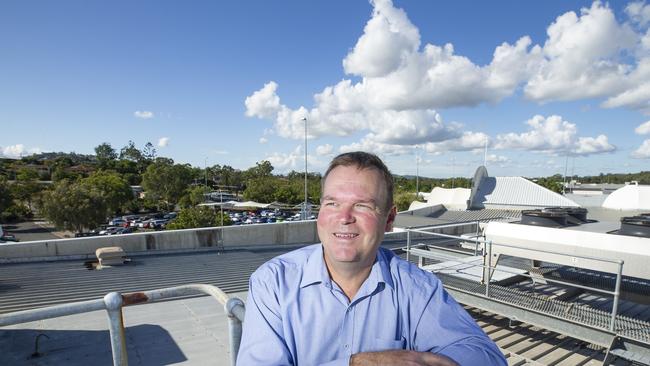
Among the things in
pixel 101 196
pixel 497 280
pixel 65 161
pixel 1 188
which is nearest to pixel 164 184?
pixel 1 188

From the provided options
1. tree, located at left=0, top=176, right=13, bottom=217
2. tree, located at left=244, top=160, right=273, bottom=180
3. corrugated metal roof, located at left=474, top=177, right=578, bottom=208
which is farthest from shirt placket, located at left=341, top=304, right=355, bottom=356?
tree, located at left=244, top=160, right=273, bottom=180

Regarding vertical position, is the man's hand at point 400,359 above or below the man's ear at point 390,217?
below

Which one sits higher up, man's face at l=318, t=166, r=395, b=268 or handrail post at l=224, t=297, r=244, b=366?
man's face at l=318, t=166, r=395, b=268

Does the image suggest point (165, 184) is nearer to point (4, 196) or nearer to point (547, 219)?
point (4, 196)

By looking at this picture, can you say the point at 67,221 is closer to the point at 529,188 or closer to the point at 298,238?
the point at 298,238

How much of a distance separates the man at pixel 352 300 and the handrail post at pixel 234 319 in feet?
1.12

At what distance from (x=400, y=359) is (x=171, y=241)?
10.7 metres

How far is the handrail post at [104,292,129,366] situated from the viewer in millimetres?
1919

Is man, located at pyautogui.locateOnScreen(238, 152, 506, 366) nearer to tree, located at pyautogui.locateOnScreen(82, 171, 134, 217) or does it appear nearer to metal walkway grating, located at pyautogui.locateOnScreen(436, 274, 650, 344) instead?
metal walkway grating, located at pyautogui.locateOnScreen(436, 274, 650, 344)

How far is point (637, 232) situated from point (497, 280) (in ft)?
7.44

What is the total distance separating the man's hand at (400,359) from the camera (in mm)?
1113

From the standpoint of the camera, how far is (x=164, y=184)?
2499 inches

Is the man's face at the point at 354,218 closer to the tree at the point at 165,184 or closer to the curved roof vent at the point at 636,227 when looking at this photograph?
the curved roof vent at the point at 636,227

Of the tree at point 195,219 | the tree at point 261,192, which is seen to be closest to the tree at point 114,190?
the tree at point 195,219
